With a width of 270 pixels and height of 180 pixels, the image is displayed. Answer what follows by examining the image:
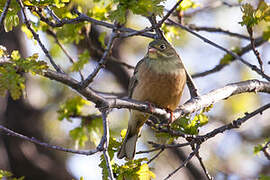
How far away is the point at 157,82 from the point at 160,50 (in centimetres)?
63

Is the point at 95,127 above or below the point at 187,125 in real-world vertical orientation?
above

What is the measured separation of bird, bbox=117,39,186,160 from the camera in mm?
5500

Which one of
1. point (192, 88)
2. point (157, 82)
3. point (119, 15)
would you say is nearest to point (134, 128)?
point (157, 82)

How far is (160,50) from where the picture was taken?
596cm

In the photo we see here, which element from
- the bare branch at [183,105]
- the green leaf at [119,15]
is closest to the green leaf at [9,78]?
the bare branch at [183,105]

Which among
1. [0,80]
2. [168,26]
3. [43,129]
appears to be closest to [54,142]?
[43,129]

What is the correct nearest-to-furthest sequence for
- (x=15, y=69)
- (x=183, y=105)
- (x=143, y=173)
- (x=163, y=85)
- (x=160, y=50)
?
(x=15, y=69), (x=143, y=173), (x=183, y=105), (x=163, y=85), (x=160, y=50)

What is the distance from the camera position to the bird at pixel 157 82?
550cm

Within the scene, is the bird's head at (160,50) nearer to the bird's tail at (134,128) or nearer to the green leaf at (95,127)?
the bird's tail at (134,128)

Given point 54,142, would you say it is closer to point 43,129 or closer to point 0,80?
point 43,129

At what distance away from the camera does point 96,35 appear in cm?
897

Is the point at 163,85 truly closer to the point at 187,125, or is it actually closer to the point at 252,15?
the point at 187,125

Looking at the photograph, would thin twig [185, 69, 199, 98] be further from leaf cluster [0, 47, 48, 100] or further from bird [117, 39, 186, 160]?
leaf cluster [0, 47, 48, 100]

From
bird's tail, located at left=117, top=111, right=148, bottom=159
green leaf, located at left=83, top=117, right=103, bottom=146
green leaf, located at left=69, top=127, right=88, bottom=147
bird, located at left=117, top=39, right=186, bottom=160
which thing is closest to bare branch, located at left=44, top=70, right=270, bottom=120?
bird, located at left=117, top=39, right=186, bottom=160
